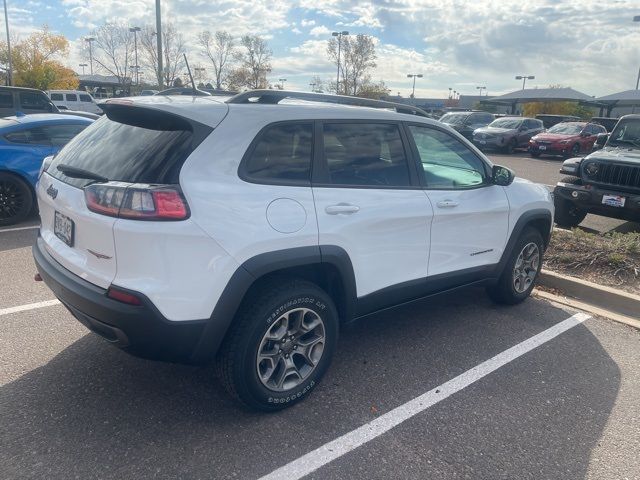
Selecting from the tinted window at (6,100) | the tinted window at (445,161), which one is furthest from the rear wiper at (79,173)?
the tinted window at (6,100)

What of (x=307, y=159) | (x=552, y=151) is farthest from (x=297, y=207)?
(x=552, y=151)

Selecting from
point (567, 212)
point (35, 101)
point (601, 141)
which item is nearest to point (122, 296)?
point (567, 212)

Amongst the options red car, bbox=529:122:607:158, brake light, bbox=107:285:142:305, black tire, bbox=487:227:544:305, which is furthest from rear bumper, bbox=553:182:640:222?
red car, bbox=529:122:607:158

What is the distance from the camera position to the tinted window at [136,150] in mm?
2598

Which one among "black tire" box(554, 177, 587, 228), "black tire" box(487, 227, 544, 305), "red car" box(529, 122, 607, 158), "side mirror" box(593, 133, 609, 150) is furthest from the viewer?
"red car" box(529, 122, 607, 158)

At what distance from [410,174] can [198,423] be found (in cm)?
213

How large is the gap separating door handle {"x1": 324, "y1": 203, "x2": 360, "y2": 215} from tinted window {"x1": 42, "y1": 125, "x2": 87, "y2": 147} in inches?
236

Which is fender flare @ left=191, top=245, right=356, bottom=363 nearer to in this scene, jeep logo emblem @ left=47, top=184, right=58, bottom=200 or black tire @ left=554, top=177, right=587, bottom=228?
jeep logo emblem @ left=47, top=184, right=58, bottom=200

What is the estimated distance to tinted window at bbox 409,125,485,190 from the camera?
3803 millimetres

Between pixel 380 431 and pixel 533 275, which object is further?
pixel 533 275

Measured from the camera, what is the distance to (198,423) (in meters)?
2.89

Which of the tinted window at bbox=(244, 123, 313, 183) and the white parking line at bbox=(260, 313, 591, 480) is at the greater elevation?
the tinted window at bbox=(244, 123, 313, 183)

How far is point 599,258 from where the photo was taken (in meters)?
5.62

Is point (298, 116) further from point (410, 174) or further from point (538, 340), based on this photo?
point (538, 340)
